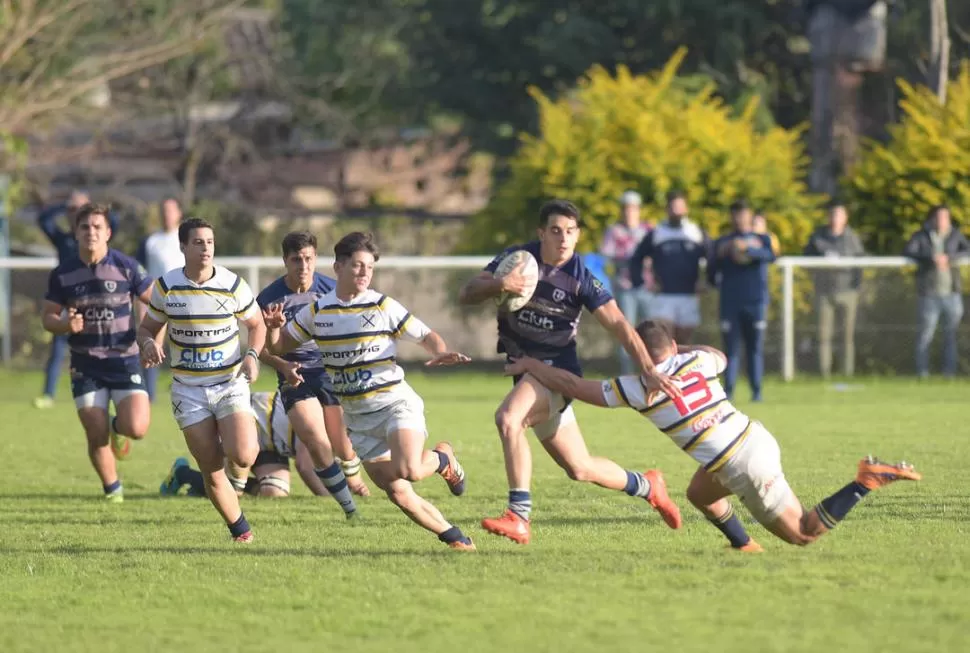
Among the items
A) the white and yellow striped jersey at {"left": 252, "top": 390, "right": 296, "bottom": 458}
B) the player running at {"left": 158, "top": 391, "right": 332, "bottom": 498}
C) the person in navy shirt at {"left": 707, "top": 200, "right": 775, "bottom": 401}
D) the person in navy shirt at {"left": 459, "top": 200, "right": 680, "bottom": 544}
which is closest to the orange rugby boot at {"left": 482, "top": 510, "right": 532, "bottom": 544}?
the person in navy shirt at {"left": 459, "top": 200, "right": 680, "bottom": 544}

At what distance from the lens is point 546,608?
7.03 metres

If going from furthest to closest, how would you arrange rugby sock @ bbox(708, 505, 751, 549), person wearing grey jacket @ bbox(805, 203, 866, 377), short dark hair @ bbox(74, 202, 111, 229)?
person wearing grey jacket @ bbox(805, 203, 866, 377), short dark hair @ bbox(74, 202, 111, 229), rugby sock @ bbox(708, 505, 751, 549)

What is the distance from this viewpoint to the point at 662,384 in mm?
7910

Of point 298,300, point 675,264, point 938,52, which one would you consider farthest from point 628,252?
point 298,300

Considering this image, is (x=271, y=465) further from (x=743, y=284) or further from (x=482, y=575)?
(x=743, y=284)

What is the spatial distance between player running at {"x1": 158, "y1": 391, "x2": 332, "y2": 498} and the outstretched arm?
2982 mm

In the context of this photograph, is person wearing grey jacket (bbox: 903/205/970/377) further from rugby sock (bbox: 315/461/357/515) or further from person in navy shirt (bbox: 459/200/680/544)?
person in navy shirt (bbox: 459/200/680/544)

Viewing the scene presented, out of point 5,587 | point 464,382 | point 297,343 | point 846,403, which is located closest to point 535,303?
point 297,343

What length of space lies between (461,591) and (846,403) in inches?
439

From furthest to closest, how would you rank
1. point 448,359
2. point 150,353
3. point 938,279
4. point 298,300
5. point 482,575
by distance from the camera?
point 938,279 → point 298,300 → point 150,353 → point 448,359 → point 482,575

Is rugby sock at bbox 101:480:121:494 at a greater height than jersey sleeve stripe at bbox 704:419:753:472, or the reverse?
jersey sleeve stripe at bbox 704:419:753:472

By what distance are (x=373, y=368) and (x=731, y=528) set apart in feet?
6.41

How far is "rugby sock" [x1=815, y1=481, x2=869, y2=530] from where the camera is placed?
8156mm

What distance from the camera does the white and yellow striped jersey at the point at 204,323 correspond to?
363 inches
